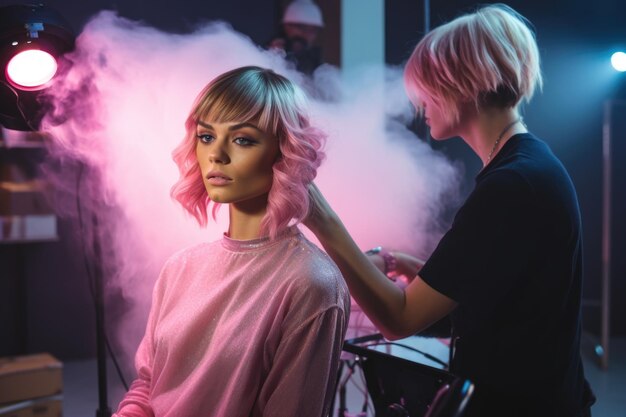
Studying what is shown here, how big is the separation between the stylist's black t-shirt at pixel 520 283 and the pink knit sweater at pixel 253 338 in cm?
26

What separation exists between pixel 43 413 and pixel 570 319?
8.64ft

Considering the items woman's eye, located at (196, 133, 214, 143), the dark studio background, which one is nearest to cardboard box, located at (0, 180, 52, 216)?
the dark studio background

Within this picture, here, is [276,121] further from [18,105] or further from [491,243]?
[18,105]

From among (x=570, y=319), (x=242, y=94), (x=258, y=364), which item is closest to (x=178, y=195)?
(x=242, y=94)

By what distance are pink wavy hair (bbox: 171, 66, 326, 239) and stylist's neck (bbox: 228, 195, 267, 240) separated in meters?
0.03

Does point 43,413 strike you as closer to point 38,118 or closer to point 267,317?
point 38,118

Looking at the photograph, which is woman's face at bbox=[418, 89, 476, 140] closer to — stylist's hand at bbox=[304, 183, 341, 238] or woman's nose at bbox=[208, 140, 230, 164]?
stylist's hand at bbox=[304, 183, 341, 238]

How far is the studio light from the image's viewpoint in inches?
53.4

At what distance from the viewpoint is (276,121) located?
3.94ft

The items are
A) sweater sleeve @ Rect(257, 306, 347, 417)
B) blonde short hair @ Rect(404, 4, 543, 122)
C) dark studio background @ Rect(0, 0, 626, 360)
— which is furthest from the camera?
dark studio background @ Rect(0, 0, 626, 360)

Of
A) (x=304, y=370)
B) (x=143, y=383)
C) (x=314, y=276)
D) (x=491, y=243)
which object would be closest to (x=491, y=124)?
(x=491, y=243)

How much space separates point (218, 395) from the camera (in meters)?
1.15

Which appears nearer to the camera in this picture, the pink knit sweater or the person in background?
the pink knit sweater

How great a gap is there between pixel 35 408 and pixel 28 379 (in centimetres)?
14
